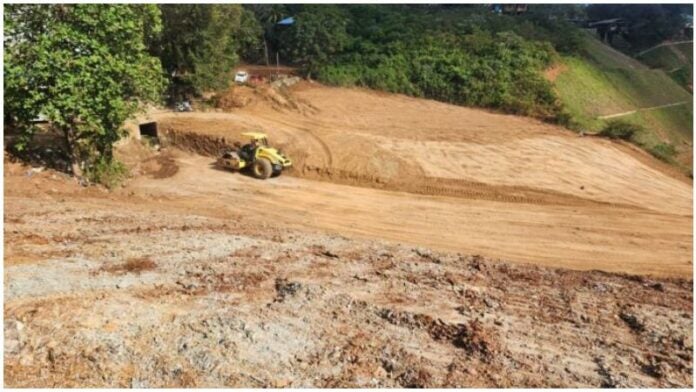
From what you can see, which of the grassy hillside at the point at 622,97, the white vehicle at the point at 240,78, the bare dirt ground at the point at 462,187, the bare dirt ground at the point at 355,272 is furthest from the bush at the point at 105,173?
the grassy hillside at the point at 622,97

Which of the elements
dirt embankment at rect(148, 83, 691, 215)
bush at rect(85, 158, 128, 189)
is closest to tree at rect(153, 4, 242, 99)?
dirt embankment at rect(148, 83, 691, 215)

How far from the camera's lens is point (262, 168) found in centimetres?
1956

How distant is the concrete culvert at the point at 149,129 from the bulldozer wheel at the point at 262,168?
6.79 m

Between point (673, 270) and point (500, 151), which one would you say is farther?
point (500, 151)

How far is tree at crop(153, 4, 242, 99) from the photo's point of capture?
1051 inches

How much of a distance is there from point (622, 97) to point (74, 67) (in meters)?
38.5

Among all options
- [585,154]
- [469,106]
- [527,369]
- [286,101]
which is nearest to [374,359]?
[527,369]

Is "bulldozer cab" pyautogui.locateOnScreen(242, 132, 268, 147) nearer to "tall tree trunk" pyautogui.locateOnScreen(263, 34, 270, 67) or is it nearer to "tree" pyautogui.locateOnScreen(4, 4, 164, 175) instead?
"tree" pyautogui.locateOnScreen(4, 4, 164, 175)

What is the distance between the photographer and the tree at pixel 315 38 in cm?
3941

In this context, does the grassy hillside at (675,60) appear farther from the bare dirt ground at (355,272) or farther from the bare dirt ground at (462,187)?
the bare dirt ground at (355,272)

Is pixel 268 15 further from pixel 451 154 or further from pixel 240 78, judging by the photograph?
pixel 451 154

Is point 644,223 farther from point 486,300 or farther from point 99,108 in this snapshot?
point 99,108

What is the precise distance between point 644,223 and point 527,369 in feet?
37.2

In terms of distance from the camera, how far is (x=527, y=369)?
736cm
